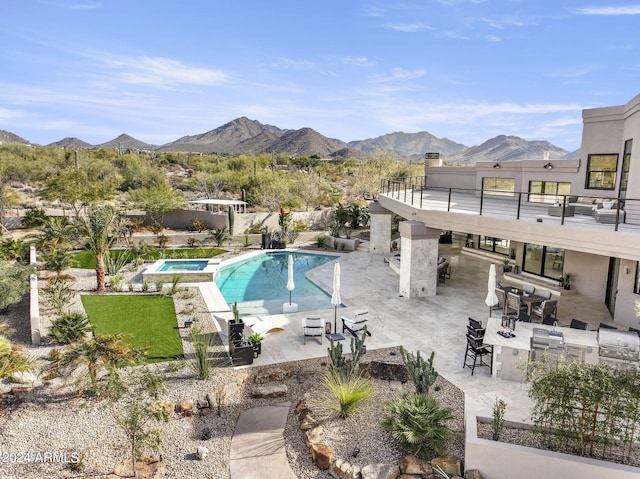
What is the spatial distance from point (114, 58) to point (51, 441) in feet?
107

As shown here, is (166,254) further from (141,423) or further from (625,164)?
(625,164)

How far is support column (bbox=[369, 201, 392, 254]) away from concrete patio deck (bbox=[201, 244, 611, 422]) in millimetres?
3450

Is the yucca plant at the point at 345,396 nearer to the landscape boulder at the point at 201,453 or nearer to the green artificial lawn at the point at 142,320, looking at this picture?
the landscape boulder at the point at 201,453

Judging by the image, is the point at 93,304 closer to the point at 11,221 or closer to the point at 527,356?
the point at 527,356

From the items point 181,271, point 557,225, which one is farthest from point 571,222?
point 181,271

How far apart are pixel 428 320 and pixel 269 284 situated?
7769 mm

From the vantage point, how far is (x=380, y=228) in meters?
22.7

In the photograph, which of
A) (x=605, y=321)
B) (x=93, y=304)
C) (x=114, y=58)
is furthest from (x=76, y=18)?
(x=605, y=321)

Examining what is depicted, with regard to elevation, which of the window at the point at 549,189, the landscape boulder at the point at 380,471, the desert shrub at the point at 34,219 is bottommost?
the landscape boulder at the point at 380,471

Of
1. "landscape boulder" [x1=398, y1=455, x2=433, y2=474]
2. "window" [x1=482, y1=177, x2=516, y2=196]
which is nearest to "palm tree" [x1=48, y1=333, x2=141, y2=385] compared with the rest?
"landscape boulder" [x1=398, y1=455, x2=433, y2=474]

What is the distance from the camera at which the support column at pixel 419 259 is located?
1466 cm

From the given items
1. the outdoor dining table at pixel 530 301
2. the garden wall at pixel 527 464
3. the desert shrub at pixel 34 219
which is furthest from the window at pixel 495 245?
the desert shrub at pixel 34 219

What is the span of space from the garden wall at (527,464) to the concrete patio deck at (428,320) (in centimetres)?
122

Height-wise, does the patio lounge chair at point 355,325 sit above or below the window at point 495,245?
below
